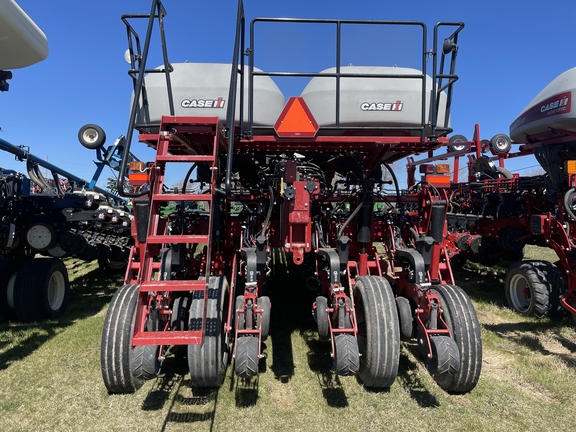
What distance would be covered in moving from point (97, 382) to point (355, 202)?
3223 mm

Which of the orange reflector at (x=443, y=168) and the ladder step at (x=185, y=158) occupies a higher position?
the orange reflector at (x=443, y=168)

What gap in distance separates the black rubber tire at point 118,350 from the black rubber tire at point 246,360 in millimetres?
835

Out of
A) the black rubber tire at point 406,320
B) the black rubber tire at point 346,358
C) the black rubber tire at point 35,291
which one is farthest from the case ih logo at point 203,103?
the black rubber tire at point 35,291

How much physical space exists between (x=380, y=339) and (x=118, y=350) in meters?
2.14

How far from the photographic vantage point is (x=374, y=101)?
151 inches

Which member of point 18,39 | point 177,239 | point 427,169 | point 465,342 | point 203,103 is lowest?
point 465,342

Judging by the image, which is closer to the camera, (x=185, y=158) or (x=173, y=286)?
(x=173, y=286)

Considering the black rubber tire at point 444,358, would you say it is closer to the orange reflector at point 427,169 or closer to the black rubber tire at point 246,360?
the black rubber tire at point 246,360

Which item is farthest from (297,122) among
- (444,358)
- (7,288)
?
(7,288)

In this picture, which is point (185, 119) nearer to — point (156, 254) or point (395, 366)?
point (156, 254)

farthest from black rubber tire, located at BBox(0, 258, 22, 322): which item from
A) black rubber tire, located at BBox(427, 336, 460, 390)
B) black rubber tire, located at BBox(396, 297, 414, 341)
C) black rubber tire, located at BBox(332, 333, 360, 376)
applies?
black rubber tire, located at BBox(427, 336, 460, 390)

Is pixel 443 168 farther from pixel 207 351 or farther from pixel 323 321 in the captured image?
pixel 207 351

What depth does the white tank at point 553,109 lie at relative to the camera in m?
4.96

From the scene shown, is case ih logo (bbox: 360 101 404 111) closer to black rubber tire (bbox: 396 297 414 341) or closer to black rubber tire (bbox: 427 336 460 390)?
black rubber tire (bbox: 396 297 414 341)
